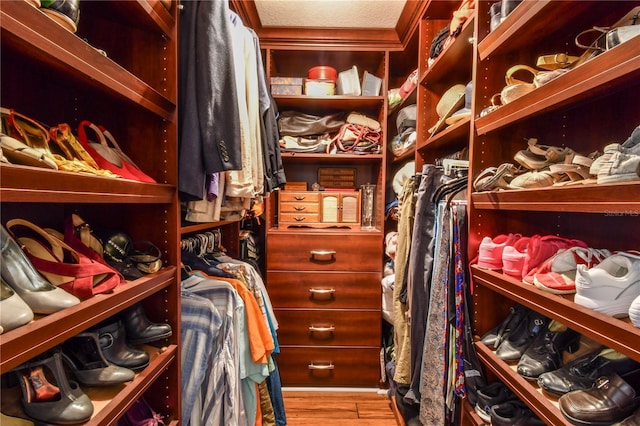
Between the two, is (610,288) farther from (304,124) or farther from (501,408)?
(304,124)

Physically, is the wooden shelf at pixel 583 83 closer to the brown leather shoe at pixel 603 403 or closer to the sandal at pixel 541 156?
the sandal at pixel 541 156

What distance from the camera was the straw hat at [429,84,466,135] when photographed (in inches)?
51.6

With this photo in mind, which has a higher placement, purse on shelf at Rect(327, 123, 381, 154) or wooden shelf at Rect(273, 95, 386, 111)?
wooden shelf at Rect(273, 95, 386, 111)

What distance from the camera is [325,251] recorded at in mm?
1923

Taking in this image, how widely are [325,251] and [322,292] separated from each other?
0.81ft

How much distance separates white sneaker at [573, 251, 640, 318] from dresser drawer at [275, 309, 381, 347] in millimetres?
1419

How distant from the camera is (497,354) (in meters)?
0.91

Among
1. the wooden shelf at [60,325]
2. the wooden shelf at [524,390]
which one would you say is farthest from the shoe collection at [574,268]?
the wooden shelf at [60,325]

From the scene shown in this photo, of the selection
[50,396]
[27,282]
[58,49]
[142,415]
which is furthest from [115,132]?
[142,415]

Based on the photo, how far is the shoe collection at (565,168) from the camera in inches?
21.9

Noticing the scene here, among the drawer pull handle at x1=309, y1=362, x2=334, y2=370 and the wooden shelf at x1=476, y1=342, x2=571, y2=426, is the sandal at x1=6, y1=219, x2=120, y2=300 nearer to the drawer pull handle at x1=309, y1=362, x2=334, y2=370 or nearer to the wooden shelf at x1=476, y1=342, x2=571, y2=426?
the wooden shelf at x1=476, y1=342, x2=571, y2=426

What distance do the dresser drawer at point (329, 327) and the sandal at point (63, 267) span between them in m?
1.35

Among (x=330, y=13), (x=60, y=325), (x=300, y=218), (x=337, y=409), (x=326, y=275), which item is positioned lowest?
(x=337, y=409)

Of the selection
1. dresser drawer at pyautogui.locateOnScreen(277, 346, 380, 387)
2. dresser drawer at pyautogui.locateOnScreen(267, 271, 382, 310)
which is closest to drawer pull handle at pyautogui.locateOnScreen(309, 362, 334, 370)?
dresser drawer at pyautogui.locateOnScreen(277, 346, 380, 387)
